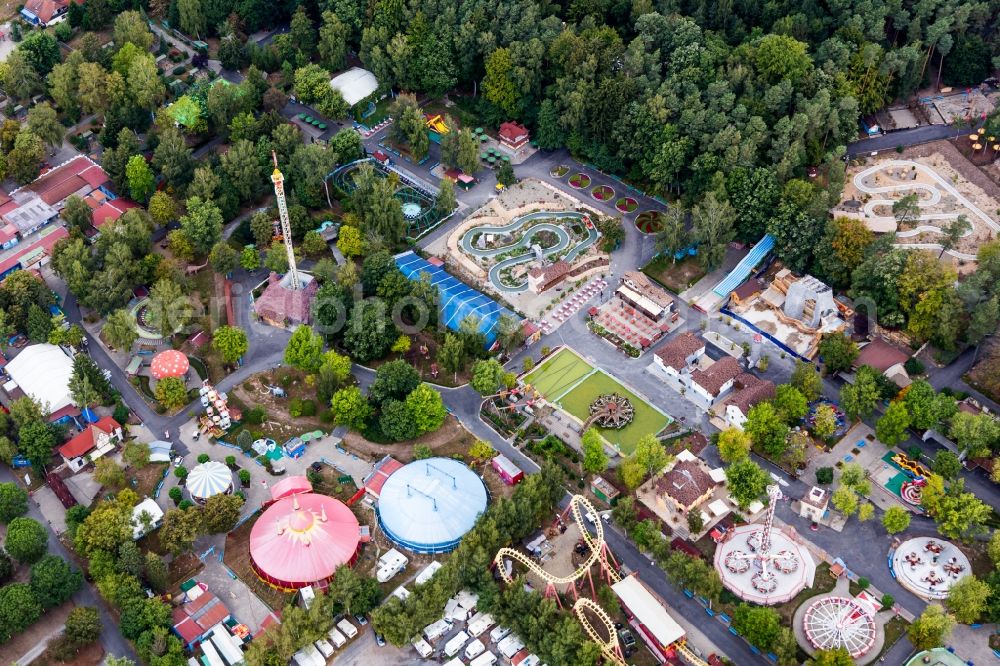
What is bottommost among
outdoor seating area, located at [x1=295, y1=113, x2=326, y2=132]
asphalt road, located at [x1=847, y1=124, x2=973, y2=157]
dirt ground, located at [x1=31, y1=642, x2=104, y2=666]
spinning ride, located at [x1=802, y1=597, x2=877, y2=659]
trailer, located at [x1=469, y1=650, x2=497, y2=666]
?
dirt ground, located at [x1=31, y1=642, x2=104, y2=666]

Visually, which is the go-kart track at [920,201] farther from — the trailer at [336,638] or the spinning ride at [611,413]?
the trailer at [336,638]

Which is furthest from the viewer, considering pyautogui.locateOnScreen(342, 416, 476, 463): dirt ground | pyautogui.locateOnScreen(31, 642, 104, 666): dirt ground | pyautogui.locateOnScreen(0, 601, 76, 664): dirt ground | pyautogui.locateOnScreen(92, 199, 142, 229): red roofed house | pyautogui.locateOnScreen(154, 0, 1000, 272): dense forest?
pyautogui.locateOnScreen(92, 199, 142, 229): red roofed house

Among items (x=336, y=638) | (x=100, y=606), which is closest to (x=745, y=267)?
(x=336, y=638)

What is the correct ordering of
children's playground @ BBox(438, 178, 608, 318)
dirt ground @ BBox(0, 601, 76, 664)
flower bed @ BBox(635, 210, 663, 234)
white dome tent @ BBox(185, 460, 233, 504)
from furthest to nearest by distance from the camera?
1. flower bed @ BBox(635, 210, 663, 234)
2. children's playground @ BBox(438, 178, 608, 318)
3. white dome tent @ BBox(185, 460, 233, 504)
4. dirt ground @ BBox(0, 601, 76, 664)

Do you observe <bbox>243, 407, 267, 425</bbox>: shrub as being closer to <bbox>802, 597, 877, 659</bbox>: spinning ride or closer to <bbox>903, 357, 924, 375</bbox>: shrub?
<bbox>802, 597, 877, 659</bbox>: spinning ride

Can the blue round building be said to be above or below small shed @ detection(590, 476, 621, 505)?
above

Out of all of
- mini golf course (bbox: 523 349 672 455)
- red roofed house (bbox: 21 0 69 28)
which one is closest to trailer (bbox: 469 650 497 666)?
mini golf course (bbox: 523 349 672 455)

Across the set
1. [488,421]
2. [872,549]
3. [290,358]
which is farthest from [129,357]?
[872,549]

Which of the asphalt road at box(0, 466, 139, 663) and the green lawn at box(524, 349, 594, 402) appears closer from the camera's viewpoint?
the asphalt road at box(0, 466, 139, 663)
